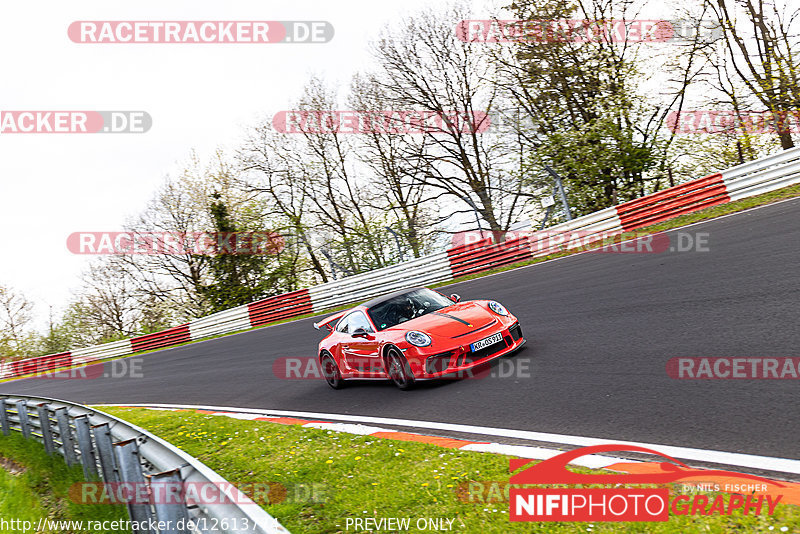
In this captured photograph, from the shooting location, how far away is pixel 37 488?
7.58 meters

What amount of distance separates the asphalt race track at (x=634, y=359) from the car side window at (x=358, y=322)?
0.93 meters

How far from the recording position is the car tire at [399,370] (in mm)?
8159

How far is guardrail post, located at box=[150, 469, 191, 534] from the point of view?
308cm

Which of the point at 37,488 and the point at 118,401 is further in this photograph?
the point at 118,401

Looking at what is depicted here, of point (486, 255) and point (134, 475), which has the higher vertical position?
point (486, 255)

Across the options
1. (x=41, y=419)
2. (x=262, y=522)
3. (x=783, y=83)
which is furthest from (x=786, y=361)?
(x=783, y=83)

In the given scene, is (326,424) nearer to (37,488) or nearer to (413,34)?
(37,488)

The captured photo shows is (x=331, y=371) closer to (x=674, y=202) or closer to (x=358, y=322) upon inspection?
(x=358, y=322)

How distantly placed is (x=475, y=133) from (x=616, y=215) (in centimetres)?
1083

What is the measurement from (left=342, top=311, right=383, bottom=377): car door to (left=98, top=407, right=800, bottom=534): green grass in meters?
1.61

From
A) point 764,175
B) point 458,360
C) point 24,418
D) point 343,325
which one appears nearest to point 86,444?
point 24,418

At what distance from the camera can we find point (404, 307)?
8.96 m

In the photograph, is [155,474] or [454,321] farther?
[454,321]

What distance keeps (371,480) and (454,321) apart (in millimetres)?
3396
